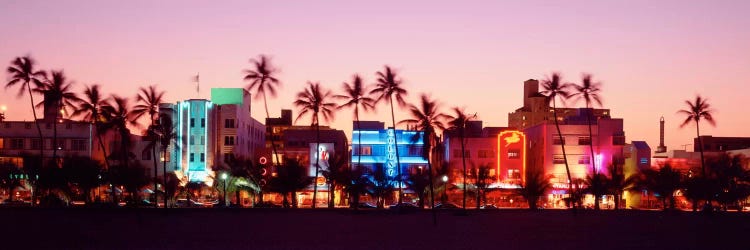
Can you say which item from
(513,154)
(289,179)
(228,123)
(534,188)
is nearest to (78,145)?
(228,123)

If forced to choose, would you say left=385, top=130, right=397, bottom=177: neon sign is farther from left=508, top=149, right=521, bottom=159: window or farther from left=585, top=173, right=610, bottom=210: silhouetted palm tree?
left=585, top=173, right=610, bottom=210: silhouetted palm tree

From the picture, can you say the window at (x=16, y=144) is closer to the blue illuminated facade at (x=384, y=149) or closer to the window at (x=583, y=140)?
the blue illuminated facade at (x=384, y=149)

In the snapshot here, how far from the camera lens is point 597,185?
9188 centimetres

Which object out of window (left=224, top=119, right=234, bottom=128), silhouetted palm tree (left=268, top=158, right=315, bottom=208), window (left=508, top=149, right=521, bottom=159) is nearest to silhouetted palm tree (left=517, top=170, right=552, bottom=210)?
window (left=508, top=149, right=521, bottom=159)

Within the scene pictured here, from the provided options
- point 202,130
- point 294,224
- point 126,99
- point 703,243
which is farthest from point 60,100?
point 703,243

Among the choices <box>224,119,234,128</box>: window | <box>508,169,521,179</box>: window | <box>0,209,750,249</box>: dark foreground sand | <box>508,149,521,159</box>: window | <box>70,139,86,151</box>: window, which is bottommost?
<box>0,209,750,249</box>: dark foreground sand

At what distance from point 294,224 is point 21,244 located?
19833mm

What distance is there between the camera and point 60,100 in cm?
7931

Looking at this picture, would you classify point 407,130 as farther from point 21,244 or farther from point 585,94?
point 21,244

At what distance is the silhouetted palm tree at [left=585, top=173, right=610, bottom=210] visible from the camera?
92.0 metres

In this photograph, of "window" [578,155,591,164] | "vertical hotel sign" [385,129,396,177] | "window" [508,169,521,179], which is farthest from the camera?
"window" [508,169,521,179]

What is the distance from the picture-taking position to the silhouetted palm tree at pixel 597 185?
3622 inches

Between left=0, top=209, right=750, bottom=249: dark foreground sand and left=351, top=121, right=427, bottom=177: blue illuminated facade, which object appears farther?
left=351, top=121, right=427, bottom=177: blue illuminated facade

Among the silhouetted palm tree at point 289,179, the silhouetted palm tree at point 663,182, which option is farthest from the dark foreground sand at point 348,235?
the silhouetted palm tree at point 663,182
